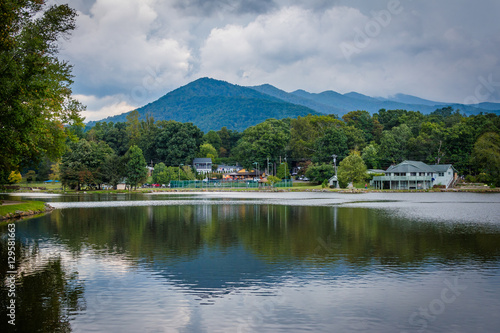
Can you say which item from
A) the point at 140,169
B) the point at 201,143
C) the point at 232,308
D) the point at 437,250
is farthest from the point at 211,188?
the point at 232,308

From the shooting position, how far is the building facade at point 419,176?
3733 inches

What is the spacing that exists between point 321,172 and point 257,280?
96.1m

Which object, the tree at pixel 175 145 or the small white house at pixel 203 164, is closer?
the tree at pixel 175 145

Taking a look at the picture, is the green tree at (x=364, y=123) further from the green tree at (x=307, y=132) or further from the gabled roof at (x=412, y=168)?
the gabled roof at (x=412, y=168)

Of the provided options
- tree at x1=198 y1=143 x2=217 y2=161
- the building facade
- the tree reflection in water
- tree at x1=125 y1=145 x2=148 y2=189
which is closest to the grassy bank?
the tree reflection in water

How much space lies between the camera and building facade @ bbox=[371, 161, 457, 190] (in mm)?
94812

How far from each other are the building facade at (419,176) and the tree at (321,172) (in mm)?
12820

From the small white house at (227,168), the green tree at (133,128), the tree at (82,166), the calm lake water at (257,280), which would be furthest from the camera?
the small white house at (227,168)

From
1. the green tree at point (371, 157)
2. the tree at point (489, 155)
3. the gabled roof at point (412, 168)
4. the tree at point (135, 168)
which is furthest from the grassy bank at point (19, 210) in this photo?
the green tree at point (371, 157)

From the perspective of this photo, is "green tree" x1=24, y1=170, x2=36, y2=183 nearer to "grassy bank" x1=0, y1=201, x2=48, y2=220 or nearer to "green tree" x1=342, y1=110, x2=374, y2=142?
"green tree" x1=342, y1=110, x2=374, y2=142

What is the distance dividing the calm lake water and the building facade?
237ft

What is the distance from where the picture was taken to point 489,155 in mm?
85938

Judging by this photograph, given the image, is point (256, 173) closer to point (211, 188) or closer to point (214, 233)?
point (211, 188)

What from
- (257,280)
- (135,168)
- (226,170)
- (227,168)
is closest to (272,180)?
(135,168)
